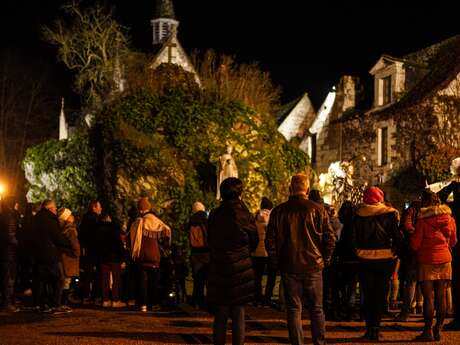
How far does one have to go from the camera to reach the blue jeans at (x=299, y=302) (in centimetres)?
734

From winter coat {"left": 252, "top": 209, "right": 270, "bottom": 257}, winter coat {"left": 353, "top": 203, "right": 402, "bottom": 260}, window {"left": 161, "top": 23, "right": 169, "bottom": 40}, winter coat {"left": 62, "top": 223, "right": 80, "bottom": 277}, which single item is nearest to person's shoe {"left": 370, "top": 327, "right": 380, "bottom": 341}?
winter coat {"left": 353, "top": 203, "right": 402, "bottom": 260}

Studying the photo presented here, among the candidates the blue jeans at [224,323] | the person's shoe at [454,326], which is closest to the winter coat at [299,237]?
the blue jeans at [224,323]

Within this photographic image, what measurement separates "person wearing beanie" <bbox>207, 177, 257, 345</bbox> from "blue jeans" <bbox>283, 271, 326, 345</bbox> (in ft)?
1.42

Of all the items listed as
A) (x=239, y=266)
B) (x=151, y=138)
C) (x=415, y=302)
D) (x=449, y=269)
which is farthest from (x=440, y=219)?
(x=151, y=138)

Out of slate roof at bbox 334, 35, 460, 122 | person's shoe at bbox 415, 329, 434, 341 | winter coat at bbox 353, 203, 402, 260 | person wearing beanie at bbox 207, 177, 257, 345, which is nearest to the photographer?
person wearing beanie at bbox 207, 177, 257, 345

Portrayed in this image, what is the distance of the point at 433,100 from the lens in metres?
24.0

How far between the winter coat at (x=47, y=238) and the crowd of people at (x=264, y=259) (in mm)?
16

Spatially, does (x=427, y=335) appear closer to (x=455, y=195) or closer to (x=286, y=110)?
(x=455, y=195)

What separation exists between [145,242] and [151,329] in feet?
A: 6.97

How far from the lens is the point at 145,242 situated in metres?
11.5

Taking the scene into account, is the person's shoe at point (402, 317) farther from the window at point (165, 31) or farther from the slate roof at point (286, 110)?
the window at point (165, 31)

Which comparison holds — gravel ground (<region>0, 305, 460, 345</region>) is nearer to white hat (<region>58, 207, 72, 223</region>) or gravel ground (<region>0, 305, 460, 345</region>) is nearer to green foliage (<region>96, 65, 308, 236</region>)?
white hat (<region>58, 207, 72, 223</region>)

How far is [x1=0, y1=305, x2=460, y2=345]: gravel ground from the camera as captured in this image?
8797mm

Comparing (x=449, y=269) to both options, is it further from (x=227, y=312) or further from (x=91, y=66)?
(x=91, y=66)
